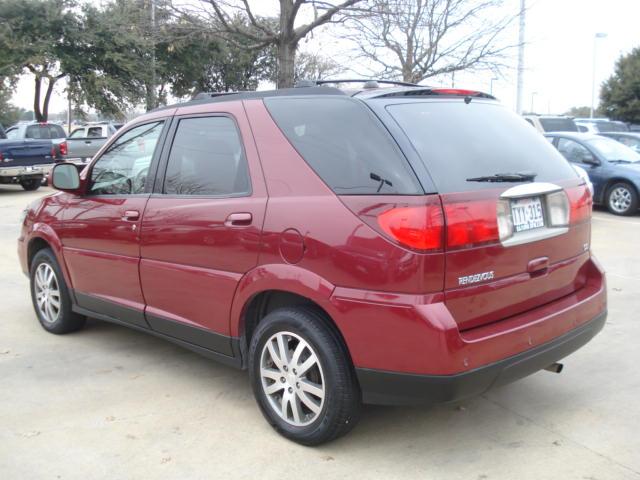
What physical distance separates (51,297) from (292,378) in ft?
9.04

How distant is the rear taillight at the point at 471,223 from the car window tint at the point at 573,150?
35.3 ft

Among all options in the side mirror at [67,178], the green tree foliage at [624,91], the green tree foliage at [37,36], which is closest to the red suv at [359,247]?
the side mirror at [67,178]

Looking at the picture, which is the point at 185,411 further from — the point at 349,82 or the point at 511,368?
the point at 349,82

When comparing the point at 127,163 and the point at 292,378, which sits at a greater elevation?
the point at 127,163

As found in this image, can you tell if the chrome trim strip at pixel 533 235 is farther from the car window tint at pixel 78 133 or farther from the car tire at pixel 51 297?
the car window tint at pixel 78 133

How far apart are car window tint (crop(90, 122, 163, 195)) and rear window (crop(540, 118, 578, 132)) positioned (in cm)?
1701

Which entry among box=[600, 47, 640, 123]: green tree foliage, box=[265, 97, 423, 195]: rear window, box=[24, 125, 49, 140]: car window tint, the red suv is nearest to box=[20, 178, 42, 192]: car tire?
box=[24, 125, 49, 140]: car window tint

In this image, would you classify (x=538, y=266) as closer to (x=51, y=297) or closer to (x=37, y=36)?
(x=51, y=297)

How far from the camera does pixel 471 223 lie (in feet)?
9.40

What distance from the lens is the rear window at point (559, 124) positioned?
63.6 ft

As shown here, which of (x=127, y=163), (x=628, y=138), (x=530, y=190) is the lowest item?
(x=530, y=190)

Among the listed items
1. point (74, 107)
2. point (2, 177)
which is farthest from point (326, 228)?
point (74, 107)

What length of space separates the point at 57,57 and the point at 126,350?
25.8 m

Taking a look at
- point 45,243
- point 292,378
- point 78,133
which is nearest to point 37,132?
point 78,133
